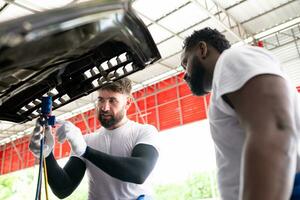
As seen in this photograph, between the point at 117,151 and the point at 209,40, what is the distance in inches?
33.8

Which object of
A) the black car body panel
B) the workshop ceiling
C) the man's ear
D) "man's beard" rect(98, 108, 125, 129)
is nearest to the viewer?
the black car body panel

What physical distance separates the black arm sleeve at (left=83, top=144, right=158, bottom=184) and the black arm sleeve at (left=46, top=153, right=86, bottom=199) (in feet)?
0.99

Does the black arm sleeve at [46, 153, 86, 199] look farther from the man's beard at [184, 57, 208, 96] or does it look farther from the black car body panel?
the man's beard at [184, 57, 208, 96]

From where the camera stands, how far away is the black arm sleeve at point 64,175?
Answer: 61.8 inches

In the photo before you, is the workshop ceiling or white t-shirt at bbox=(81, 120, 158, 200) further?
the workshop ceiling

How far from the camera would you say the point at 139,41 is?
2.97 ft

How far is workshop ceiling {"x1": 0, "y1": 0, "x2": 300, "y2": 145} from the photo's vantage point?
5.59m

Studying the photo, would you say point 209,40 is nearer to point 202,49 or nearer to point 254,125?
point 202,49

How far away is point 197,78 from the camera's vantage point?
1144 mm

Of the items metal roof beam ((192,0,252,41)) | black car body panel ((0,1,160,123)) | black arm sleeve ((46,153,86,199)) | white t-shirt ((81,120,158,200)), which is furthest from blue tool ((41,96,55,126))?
metal roof beam ((192,0,252,41))

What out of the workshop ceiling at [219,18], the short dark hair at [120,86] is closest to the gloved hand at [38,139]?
the short dark hair at [120,86]

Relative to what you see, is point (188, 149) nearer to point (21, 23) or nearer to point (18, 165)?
point (21, 23)

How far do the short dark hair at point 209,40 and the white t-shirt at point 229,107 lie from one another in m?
0.27

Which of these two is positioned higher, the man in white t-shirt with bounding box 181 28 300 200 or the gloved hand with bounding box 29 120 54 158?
the gloved hand with bounding box 29 120 54 158
